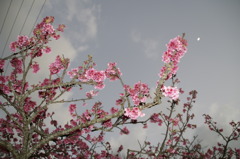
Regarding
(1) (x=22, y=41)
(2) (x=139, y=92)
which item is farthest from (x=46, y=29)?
(2) (x=139, y=92)

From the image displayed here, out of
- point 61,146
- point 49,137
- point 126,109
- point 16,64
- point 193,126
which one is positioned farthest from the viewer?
point 193,126

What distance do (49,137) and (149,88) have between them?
13.6 ft

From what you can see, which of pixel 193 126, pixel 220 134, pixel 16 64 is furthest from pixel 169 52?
pixel 220 134

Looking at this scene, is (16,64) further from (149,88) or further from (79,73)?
(149,88)

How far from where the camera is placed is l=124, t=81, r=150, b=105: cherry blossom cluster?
213 inches

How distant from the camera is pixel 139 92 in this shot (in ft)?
18.5

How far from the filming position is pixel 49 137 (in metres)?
5.93

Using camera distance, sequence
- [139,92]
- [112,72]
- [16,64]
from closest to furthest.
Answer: [139,92] < [112,72] < [16,64]

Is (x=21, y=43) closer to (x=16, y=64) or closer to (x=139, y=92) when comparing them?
(x=16, y=64)

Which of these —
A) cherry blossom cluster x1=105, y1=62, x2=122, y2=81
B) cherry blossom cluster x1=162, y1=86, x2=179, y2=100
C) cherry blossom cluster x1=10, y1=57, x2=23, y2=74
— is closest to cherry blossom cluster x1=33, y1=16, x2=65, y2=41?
cherry blossom cluster x1=10, y1=57, x2=23, y2=74

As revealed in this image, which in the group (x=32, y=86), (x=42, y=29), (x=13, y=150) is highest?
(x=42, y=29)

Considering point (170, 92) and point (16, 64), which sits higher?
point (16, 64)

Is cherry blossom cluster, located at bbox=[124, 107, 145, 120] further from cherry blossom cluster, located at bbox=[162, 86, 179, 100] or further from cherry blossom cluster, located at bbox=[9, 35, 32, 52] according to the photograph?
cherry blossom cluster, located at bbox=[9, 35, 32, 52]

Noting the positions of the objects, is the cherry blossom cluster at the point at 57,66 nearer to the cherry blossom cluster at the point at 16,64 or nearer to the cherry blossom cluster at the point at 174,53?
the cherry blossom cluster at the point at 16,64
